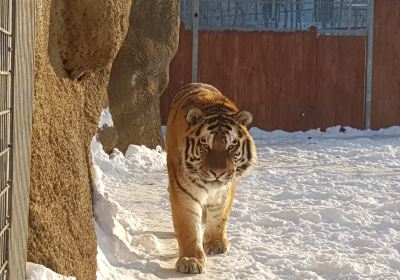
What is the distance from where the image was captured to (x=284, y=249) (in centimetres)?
537

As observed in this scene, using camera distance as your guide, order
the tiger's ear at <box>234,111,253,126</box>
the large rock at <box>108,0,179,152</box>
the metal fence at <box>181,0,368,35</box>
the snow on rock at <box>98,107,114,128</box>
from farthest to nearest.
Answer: the metal fence at <box>181,0,368,35</box> < the large rock at <box>108,0,179,152</box> < the snow on rock at <box>98,107,114,128</box> < the tiger's ear at <box>234,111,253,126</box>

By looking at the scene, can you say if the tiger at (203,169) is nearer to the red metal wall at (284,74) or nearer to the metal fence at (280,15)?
the red metal wall at (284,74)

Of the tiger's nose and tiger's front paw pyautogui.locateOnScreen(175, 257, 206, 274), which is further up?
the tiger's nose

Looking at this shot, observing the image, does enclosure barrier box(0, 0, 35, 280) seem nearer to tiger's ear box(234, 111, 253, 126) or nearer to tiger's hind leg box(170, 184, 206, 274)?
tiger's hind leg box(170, 184, 206, 274)

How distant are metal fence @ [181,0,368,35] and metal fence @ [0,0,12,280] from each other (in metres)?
11.5

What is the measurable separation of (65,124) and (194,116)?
1482 mm

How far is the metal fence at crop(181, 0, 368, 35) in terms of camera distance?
1384 cm

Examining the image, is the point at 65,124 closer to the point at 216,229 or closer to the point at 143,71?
the point at 216,229

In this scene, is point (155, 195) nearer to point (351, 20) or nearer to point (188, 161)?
point (188, 161)

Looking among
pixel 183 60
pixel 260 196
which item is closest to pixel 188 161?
pixel 260 196

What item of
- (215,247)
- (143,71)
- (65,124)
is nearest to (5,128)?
(65,124)

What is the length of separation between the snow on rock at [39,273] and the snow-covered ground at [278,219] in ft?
4.20

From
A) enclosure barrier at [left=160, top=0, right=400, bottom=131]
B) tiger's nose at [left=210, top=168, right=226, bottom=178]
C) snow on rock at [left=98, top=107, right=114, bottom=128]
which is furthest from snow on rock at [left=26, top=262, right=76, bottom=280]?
enclosure barrier at [left=160, top=0, right=400, bottom=131]

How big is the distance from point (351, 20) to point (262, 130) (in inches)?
105
